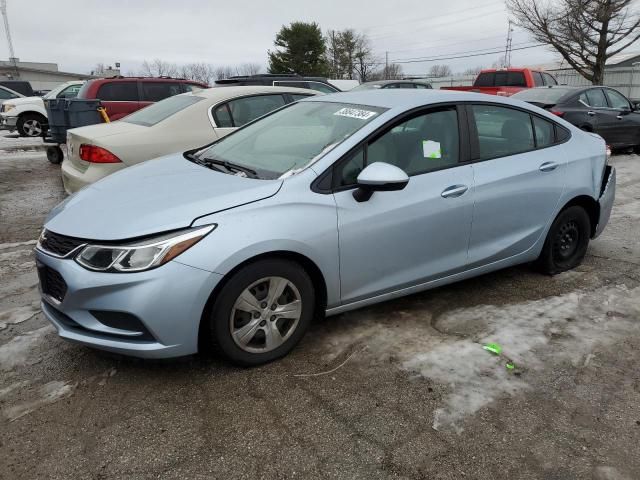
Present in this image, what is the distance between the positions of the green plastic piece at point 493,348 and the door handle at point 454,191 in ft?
3.22

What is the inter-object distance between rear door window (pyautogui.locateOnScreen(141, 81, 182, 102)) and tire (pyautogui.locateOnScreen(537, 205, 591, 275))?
28.8 feet

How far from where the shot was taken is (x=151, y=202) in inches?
111

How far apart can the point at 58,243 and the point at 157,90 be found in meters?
8.73

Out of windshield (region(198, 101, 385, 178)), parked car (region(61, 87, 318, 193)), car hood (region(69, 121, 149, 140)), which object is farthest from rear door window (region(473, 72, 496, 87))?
Result: windshield (region(198, 101, 385, 178))

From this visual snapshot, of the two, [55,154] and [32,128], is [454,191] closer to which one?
[55,154]

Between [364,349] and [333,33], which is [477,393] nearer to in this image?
[364,349]

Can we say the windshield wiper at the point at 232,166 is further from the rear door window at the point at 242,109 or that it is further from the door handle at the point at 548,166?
the rear door window at the point at 242,109

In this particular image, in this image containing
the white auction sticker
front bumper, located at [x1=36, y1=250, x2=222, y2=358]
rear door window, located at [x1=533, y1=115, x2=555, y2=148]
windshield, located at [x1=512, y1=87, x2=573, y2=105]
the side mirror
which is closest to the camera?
front bumper, located at [x1=36, y1=250, x2=222, y2=358]

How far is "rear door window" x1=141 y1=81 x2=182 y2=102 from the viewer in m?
10.5

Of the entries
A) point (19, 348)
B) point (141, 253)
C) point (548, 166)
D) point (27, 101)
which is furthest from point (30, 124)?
point (548, 166)

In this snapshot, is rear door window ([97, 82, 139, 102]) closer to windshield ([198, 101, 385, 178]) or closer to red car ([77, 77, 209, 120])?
red car ([77, 77, 209, 120])

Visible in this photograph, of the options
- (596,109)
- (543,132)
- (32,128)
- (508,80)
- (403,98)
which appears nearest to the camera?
(403,98)

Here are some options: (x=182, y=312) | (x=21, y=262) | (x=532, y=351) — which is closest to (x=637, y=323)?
(x=532, y=351)

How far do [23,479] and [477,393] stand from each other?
2.17 meters
